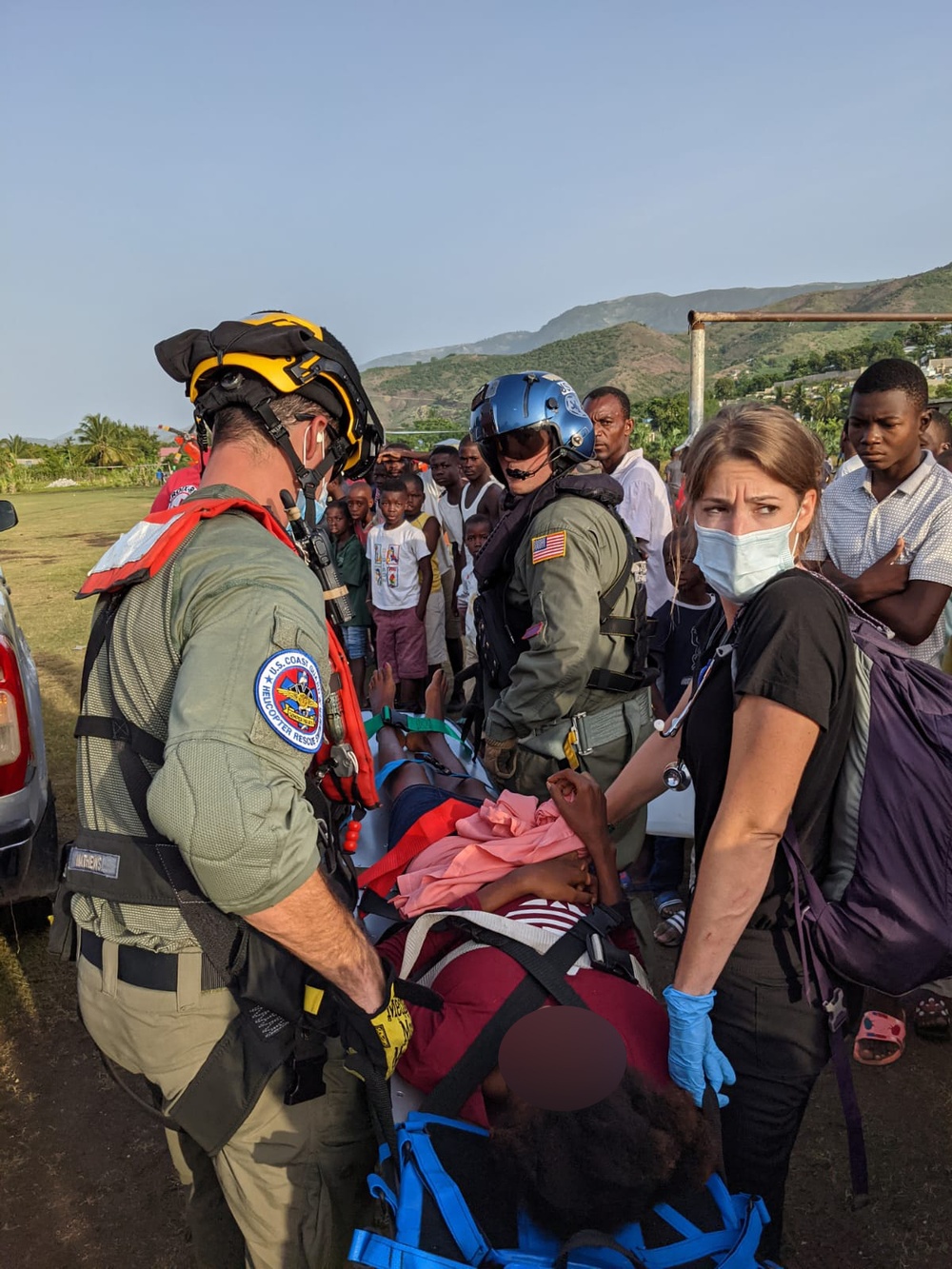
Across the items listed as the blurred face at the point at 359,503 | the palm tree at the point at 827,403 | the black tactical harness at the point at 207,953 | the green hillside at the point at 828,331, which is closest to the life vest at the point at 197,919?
the black tactical harness at the point at 207,953

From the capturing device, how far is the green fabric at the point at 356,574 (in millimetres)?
7820

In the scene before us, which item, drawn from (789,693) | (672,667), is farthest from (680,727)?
(672,667)

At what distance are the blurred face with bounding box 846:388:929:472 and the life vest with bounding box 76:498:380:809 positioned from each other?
2.65 meters

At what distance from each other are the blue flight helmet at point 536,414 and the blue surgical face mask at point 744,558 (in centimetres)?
162

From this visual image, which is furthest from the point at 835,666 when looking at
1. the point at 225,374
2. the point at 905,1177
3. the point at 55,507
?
the point at 55,507

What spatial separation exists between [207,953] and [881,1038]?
113 inches

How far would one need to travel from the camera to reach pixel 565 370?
4727 inches

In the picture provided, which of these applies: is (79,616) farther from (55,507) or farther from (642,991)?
(55,507)

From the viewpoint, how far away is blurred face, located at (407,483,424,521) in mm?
7184

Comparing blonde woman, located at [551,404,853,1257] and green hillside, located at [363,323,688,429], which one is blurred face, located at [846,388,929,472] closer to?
blonde woman, located at [551,404,853,1257]

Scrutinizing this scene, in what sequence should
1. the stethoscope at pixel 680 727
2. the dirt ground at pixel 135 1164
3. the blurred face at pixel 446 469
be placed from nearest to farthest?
the stethoscope at pixel 680 727 < the dirt ground at pixel 135 1164 < the blurred face at pixel 446 469

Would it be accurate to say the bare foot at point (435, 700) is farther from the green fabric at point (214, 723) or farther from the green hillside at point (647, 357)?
the green hillside at point (647, 357)

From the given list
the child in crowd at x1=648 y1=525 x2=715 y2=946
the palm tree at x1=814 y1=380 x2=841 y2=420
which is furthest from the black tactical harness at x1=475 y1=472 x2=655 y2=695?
the palm tree at x1=814 y1=380 x2=841 y2=420

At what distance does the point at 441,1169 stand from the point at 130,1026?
714 millimetres
